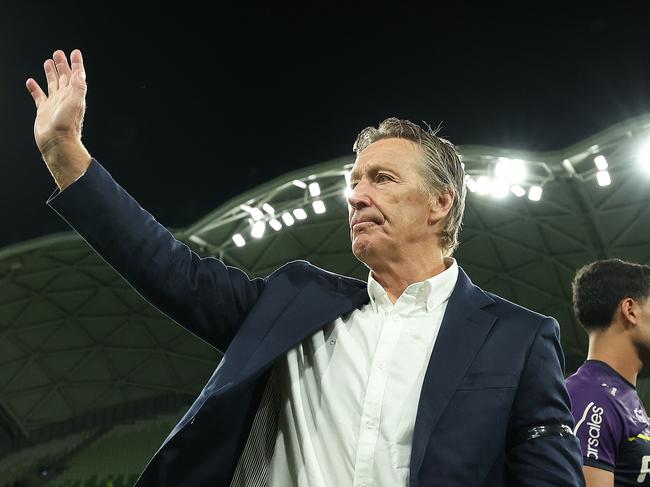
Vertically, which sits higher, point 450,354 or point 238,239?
point 238,239

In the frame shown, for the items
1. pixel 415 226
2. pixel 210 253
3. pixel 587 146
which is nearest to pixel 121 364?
pixel 210 253

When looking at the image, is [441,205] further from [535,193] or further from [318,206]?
[318,206]

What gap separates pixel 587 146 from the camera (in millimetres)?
17359

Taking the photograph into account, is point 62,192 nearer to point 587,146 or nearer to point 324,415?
point 324,415

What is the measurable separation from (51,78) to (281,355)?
48.2 inches

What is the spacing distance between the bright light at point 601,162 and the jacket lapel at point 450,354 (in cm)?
1605

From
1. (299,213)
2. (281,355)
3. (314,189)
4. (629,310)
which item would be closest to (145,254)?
(281,355)

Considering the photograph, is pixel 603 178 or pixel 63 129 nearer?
pixel 63 129

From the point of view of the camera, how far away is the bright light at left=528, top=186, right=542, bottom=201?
63.7ft

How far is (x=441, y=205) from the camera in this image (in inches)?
129

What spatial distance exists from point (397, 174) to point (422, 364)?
0.79 metres

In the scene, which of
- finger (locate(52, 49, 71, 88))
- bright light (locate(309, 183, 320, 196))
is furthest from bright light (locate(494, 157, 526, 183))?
finger (locate(52, 49, 71, 88))

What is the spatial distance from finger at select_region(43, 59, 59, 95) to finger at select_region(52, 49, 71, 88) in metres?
0.01

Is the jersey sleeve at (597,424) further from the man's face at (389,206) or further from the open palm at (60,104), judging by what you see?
the open palm at (60,104)
